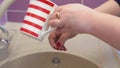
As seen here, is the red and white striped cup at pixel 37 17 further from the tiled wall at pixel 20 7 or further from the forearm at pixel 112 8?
the tiled wall at pixel 20 7

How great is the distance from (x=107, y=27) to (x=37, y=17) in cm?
15

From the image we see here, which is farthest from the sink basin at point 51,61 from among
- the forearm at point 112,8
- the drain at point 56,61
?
the forearm at point 112,8

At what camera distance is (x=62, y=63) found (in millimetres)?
752

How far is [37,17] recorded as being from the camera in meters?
0.54

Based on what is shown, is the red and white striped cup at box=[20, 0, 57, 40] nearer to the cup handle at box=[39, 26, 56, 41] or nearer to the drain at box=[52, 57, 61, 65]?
the cup handle at box=[39, 26, 56, 41]

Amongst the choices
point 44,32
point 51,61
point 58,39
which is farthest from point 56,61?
point 44,32

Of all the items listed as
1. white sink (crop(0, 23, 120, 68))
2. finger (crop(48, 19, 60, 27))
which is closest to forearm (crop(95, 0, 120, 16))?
white sink (crop(0, 23, 120, 68))

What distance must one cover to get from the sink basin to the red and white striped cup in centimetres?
21

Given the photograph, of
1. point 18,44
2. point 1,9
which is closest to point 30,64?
point 18,44

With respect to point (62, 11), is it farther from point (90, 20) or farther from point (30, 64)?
point (30, 64)

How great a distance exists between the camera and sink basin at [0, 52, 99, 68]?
733mm

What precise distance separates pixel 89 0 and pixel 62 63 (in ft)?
0.85

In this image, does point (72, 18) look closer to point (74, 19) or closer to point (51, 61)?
point (74, 19)

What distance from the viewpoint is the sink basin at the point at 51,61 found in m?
0.73
